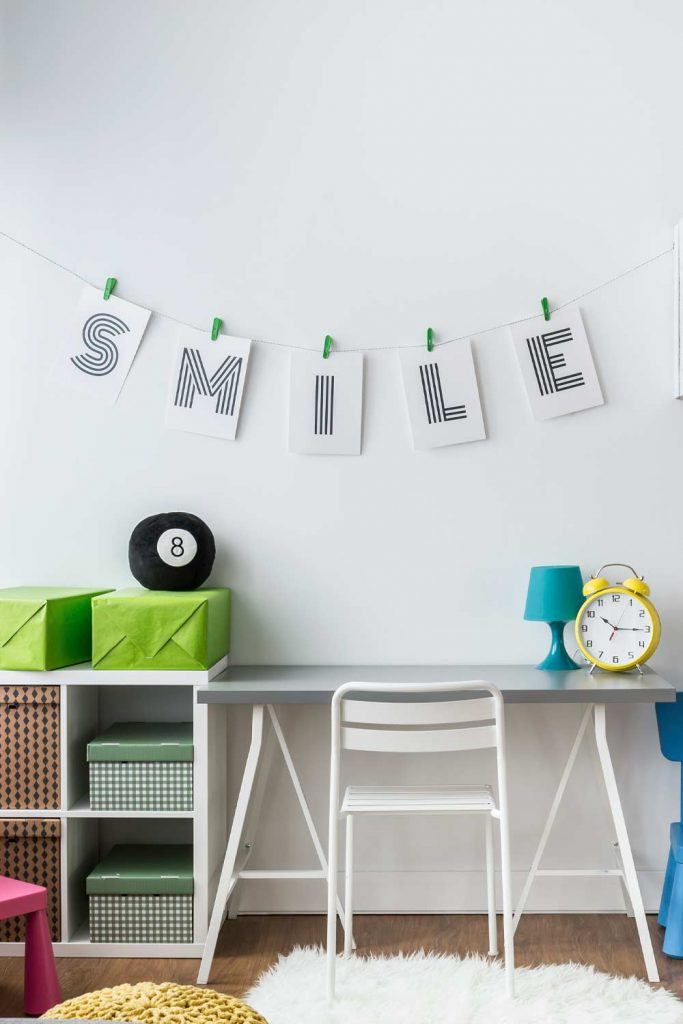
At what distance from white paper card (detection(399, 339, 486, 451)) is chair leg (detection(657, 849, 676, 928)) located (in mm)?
1296

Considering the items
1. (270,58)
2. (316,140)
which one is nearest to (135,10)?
(270,58)

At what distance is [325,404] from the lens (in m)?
2.76

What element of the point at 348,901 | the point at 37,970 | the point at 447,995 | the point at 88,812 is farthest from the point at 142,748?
the point at 447,995

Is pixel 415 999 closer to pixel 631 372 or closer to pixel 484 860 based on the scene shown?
pixel 484 860

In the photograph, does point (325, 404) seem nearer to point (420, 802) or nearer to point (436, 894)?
point (420, 802)

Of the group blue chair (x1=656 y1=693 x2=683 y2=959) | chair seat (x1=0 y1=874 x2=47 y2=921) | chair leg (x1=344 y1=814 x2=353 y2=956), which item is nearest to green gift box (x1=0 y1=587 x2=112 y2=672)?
chair seat (x1=0 y1=874 x2=47 y2=921)

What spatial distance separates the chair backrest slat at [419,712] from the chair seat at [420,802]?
8.6 inches

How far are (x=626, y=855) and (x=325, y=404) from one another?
4.84 ft

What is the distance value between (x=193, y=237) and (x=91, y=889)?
6.12 feet

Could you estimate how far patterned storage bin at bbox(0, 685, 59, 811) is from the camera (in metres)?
2.46

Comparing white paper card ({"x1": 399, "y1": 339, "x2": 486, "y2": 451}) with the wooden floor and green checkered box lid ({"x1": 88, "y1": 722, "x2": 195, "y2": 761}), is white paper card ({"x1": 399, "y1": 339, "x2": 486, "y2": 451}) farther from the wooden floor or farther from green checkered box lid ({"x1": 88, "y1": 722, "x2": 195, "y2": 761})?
the wooden floor

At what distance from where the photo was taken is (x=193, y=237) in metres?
2.79

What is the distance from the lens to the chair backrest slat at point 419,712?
2.09 m

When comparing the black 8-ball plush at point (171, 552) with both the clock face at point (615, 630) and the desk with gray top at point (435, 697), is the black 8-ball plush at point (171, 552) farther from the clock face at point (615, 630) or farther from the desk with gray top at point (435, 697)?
the clock face at point (615, 630)
